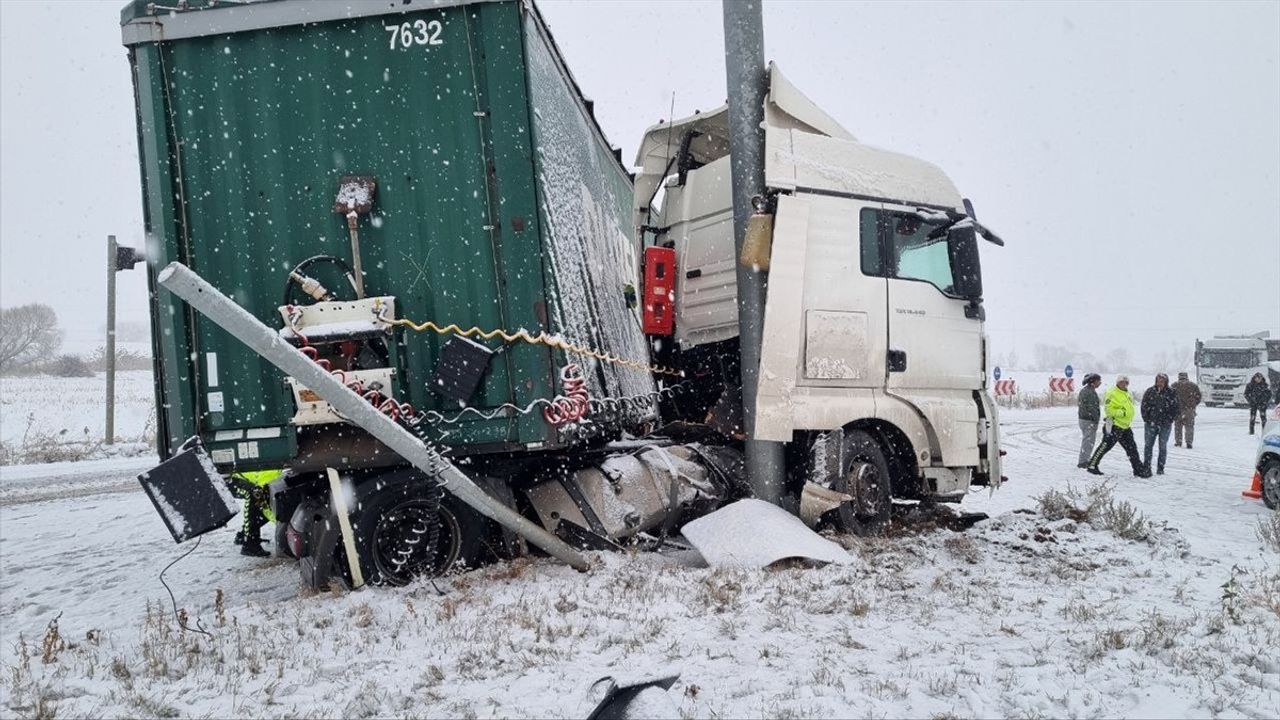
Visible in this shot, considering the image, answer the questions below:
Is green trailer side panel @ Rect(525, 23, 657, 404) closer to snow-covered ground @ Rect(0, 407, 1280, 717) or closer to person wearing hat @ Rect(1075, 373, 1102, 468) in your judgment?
snow-covered ground @ Rect(0, 407, 1280, 717)

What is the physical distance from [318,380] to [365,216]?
3.49ft

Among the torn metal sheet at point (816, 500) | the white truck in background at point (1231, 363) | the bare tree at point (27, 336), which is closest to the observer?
the torn metal sheet at point (816, 500)

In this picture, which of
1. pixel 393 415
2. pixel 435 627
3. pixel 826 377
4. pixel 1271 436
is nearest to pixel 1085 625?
pixel 826 377

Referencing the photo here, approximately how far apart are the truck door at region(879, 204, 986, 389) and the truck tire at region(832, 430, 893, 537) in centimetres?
54

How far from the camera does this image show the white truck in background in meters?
29.4

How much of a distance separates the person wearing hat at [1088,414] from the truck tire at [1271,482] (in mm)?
3586

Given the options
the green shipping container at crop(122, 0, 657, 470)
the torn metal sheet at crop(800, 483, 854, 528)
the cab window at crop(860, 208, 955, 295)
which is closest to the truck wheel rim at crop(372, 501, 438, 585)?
the green shipping container at crop(122, 0, 657, 470)

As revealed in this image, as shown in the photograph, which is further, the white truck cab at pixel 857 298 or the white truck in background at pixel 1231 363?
the white truck in background at pixel 1231 363

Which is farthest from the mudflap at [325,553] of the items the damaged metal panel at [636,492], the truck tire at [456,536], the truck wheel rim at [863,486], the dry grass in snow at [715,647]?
the truck wheel rim at [863,486]

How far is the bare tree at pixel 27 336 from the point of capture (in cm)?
4641

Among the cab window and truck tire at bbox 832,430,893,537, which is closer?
truck tire at bbox 832,430,893,537

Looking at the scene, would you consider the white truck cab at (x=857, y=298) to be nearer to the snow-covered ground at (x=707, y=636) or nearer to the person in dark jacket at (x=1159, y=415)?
the snow-covered ground at (x=707, y=636)

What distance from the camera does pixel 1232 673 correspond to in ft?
10.3

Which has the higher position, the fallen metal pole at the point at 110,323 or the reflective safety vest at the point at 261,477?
the fallen metal pole at the point at 110,323
